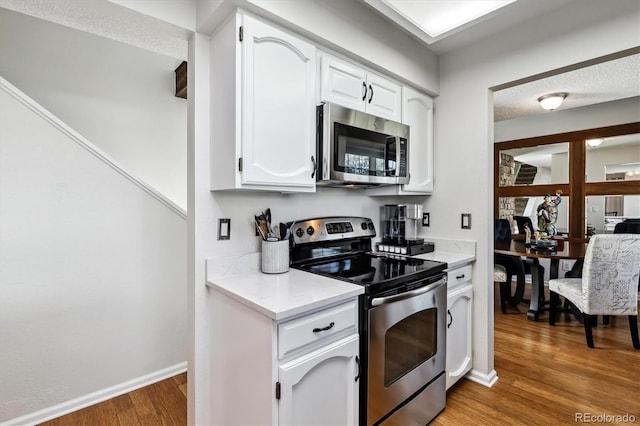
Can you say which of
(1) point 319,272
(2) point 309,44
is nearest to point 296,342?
(1) point 319,272

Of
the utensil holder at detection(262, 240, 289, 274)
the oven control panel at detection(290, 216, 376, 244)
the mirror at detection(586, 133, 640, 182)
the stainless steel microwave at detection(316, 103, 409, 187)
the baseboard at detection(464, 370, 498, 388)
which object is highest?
the mirror at detection(586, 133, 640, 182)

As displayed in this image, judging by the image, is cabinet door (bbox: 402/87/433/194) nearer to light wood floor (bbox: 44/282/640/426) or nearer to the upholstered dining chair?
light wood floor (bbox: 44/282/640/426)

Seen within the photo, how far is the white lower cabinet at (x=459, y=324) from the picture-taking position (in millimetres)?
2045

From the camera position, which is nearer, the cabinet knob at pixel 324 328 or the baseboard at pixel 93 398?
the cabinet knob at pixel 324 328

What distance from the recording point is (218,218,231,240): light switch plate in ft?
5.48

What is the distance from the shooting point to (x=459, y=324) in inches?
84.7

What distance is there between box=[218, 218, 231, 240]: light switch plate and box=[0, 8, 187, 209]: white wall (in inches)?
45.9

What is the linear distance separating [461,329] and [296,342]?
1.46 metres

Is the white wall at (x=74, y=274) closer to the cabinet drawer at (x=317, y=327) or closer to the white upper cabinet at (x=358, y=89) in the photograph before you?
the white upper cabinet at (x=358, y=89)

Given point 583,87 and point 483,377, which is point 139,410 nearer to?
point 483,377

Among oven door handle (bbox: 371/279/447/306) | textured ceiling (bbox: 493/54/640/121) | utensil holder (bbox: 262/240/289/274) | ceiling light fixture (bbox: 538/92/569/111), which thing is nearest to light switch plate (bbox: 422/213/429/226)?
oven door handle (bbox: 371/279/447/306)

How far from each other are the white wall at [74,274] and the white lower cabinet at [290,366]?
42.1 inches

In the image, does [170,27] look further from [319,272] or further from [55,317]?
[55,317]

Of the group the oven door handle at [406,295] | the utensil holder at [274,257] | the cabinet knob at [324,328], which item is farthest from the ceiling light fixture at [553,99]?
the cabinet knob at [324,328]
